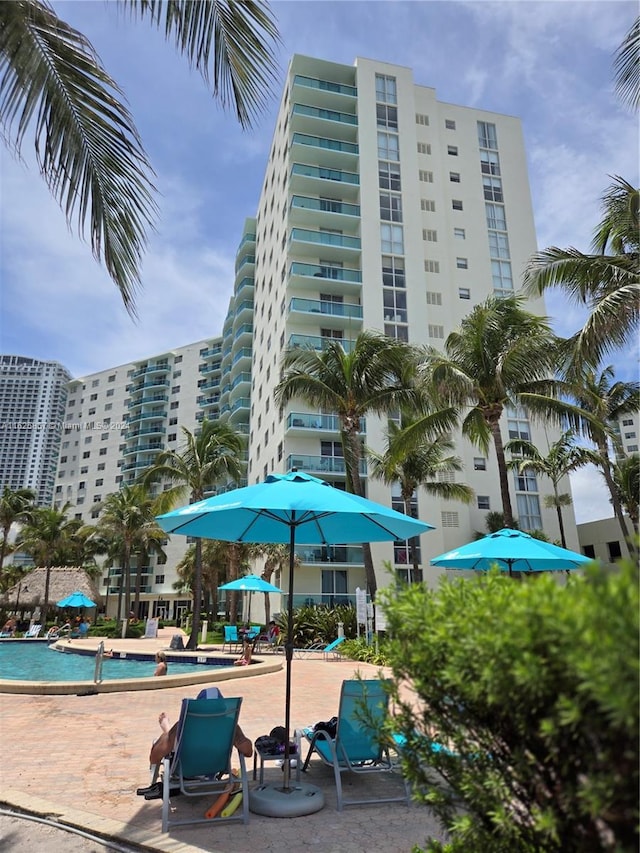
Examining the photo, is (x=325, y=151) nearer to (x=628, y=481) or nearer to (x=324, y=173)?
(x=324, y=173)

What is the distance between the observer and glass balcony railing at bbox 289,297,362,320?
40.0 meters

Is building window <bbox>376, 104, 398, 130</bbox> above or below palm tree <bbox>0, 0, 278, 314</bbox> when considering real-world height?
above

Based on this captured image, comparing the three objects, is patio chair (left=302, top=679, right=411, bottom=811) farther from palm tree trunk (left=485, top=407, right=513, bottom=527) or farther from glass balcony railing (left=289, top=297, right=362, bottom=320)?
glass balcony railing (left=289, top=297, right=362, bottom=320)

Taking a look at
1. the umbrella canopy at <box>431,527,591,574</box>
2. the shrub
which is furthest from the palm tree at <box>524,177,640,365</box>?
the shrub

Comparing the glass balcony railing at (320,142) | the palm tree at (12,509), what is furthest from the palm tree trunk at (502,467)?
the palm tree at (12,509)

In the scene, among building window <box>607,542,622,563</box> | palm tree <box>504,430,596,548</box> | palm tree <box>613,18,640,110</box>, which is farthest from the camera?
building window <box>607,542,622,563</box>

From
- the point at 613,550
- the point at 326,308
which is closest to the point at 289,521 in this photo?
the point at 326,308

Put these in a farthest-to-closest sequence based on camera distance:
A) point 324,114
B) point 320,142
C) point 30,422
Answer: point 30,422, point 324,114, point 320,142

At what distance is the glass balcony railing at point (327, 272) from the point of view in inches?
1619

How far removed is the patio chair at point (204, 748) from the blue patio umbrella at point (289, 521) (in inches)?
15.0

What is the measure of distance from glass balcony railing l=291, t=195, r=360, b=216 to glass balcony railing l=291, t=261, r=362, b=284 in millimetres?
4588

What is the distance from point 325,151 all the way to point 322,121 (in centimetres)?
264

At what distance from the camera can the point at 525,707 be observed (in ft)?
7.02

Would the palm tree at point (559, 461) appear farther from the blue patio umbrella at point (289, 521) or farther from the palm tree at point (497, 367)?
the blue patio umbrella at point (289, 521)
